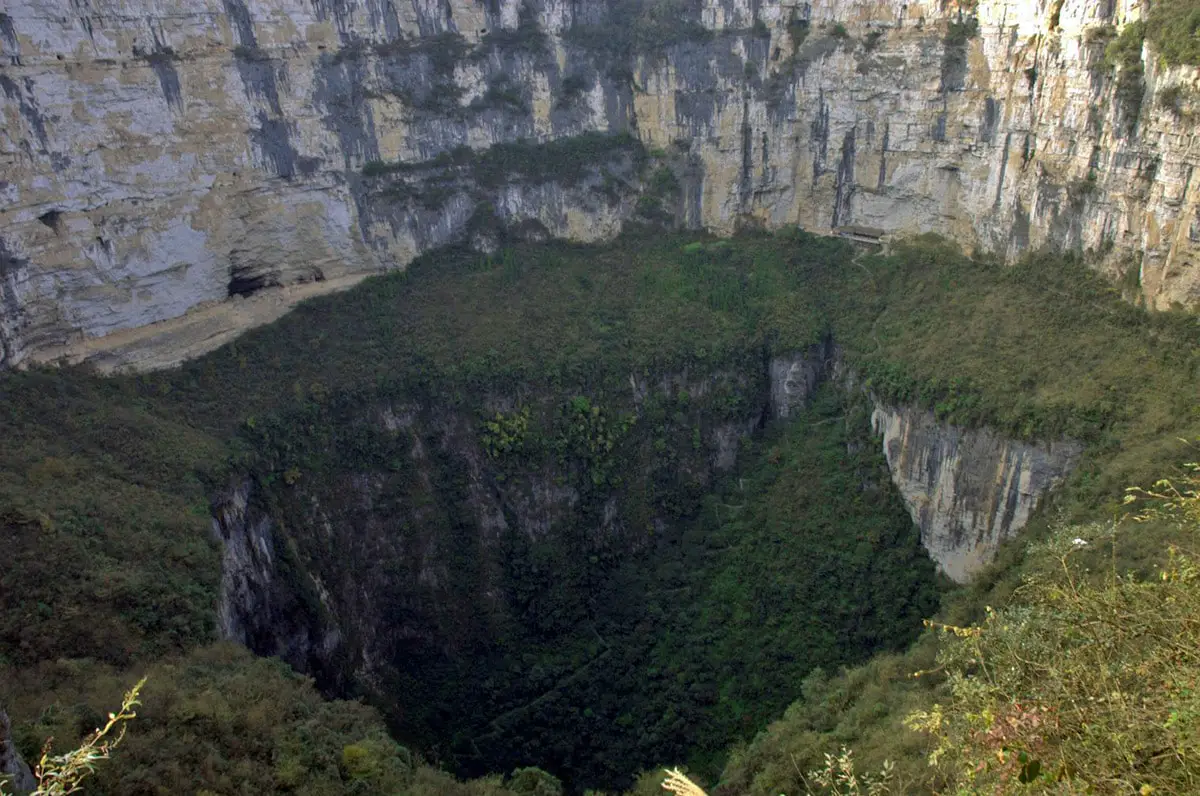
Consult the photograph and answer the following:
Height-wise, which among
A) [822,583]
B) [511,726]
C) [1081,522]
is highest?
[1081,522]

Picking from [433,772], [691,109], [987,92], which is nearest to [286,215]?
[691,109]

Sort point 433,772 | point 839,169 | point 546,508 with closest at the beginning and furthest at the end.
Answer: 1. point 433,772
2. point 546,508
3. point 839,169

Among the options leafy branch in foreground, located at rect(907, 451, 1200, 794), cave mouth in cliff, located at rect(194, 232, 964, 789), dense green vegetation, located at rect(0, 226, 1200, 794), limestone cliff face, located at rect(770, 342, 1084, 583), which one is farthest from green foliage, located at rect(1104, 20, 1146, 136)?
leafy branch in foreground, located at rect(907, 451, 1200, 794)

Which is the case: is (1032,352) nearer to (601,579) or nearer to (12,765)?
(601,579)

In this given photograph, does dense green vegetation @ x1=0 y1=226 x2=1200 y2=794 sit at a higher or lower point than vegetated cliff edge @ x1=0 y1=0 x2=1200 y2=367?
lower

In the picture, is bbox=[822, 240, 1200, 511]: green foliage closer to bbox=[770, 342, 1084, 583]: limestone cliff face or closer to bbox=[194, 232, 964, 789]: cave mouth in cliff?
bbox=[770, 342, 1084, 583]: limestone cliff face

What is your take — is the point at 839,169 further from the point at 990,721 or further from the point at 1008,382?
the point at 990,721

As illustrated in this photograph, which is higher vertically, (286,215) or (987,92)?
(987,92)
